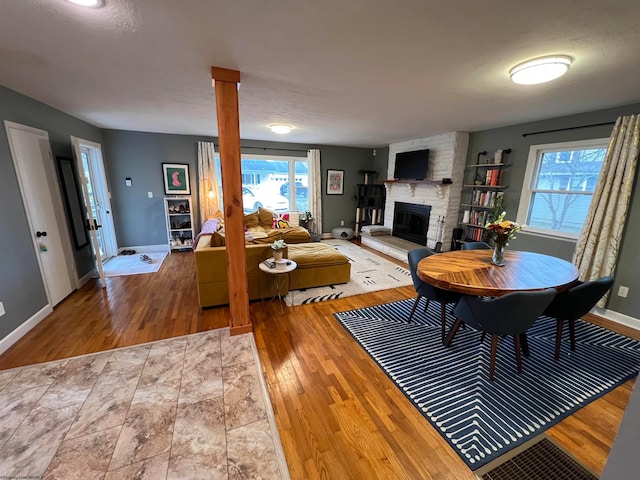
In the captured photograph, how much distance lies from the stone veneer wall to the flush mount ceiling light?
279 cm

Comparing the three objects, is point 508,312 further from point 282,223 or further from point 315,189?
point 315,189

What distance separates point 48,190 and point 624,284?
691 cm

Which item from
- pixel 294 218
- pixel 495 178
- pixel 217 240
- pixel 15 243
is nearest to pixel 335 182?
pixel 294 218

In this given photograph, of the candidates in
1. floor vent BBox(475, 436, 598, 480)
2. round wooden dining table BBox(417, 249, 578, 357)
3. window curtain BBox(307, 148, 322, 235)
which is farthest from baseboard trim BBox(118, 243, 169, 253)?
floor vent BBox(475, 436, 598, 480)

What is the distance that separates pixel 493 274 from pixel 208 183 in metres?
5.45

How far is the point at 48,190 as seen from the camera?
125 inches

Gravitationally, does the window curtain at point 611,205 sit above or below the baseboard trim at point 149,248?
above

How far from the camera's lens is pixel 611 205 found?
2.95 m

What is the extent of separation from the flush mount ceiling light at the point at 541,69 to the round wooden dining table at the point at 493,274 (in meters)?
1.59

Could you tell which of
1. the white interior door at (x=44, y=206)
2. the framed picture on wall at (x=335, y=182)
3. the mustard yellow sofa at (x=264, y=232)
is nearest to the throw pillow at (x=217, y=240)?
the mustard yellow sofa at (x=264, y=232)

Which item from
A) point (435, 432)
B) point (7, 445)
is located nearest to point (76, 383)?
point (7, 445)

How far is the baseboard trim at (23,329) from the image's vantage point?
2.34 m

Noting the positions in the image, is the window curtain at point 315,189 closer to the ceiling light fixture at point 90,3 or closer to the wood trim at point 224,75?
the wood trim at point 224,75

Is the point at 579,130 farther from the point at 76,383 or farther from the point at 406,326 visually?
the point at 76,383
